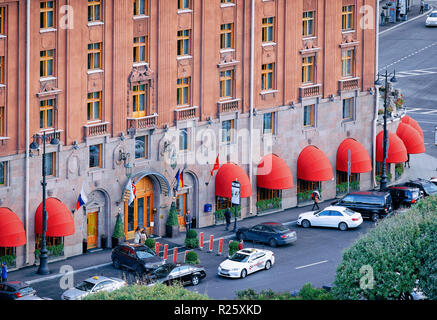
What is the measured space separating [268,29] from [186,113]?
30.4 feet

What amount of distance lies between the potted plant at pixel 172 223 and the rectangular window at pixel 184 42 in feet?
32.8

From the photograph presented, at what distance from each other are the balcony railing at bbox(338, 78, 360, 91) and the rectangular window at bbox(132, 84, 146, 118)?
1782cm

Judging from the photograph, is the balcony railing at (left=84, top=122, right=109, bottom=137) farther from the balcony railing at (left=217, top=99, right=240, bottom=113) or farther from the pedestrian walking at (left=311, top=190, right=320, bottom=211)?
the pedestrian walking at (left=311, top=190, right=320, bottom=211)

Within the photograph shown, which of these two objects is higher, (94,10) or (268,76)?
(94,10)

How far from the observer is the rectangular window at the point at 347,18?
87.3 m

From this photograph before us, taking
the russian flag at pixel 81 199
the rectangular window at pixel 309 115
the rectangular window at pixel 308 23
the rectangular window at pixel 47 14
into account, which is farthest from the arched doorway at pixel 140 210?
the rectangular window at pixel 308 23

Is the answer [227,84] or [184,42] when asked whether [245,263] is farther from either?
[184,42]

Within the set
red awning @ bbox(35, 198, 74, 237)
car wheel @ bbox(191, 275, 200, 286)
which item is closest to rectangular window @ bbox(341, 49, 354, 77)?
car wheel @ bbox(191, 275, 200, 286)

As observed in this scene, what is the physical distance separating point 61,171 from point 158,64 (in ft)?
32.3

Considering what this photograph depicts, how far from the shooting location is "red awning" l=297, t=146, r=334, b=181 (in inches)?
3322

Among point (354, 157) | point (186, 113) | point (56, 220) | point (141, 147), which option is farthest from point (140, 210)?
point (354, 157)

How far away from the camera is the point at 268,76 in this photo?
82.8 m

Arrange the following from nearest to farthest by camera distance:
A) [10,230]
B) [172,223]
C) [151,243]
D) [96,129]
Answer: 1. [10,230]
2. [151,243]
3. [96,129]
4. [172,223]
